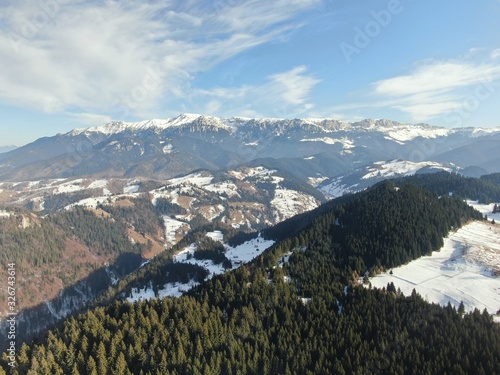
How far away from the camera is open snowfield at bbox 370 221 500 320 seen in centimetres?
10775

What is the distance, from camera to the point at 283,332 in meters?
91.6

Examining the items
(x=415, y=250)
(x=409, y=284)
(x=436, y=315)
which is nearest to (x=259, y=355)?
(x=436, y=315)

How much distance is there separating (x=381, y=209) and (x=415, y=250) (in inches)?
1395

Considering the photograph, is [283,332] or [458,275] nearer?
[283,332]

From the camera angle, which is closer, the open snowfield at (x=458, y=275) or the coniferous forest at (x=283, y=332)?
the coniferous forest at (x=283, y=332)

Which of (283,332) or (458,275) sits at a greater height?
(283,332)

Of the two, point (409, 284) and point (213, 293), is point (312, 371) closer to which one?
point (213, 293)

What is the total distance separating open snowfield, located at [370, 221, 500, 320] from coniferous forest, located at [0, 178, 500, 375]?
25.4ft

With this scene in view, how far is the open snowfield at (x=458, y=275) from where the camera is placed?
354ft

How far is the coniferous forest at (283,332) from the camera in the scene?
7769 cm

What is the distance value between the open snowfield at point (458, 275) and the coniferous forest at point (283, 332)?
305 inches

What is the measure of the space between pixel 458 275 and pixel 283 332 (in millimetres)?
74514

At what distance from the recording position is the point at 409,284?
118312mm

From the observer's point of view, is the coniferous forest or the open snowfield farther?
the open snowfield
